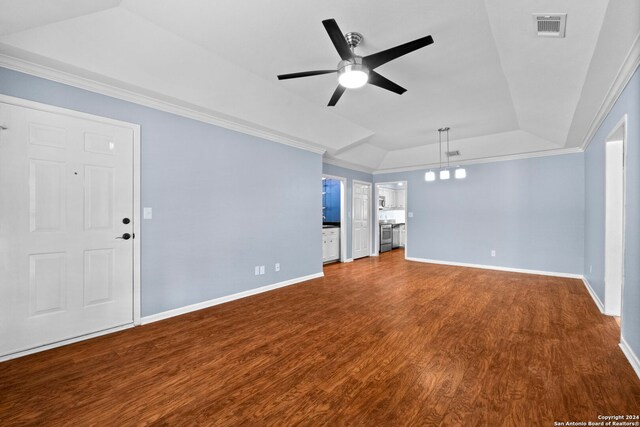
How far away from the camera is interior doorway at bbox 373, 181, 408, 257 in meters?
8.22

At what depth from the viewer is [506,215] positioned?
236 inches

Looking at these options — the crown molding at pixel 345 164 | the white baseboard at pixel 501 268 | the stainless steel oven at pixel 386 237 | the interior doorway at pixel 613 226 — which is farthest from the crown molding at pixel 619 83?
the stainless steel oven at pixel 386 237

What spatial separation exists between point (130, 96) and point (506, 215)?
698 centimetres

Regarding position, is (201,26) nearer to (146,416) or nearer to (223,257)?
(223,257)

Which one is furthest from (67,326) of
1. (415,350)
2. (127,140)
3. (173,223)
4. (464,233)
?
(464,233)

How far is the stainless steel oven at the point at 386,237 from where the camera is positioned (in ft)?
29.1

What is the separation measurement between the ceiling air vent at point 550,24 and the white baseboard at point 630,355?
103 inches

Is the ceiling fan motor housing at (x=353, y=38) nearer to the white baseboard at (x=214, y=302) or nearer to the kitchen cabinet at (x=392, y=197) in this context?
the white baseboard at (x=214, y=302)

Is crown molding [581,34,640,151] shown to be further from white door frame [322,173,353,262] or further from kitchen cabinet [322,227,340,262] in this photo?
kitchen cabinet [322,227,340,262]

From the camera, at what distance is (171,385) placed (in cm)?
204

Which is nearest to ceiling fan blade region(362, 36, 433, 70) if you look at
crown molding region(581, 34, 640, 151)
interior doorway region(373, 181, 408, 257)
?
crown molding region(581, 34, 640, 151)

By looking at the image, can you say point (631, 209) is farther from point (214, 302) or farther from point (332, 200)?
→ point (332, 200)

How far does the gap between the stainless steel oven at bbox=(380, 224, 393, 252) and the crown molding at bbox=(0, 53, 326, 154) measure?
5.29 meters

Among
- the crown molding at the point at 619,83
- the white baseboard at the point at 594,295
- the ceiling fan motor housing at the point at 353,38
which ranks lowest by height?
the white baseboard at the point at 594,295
